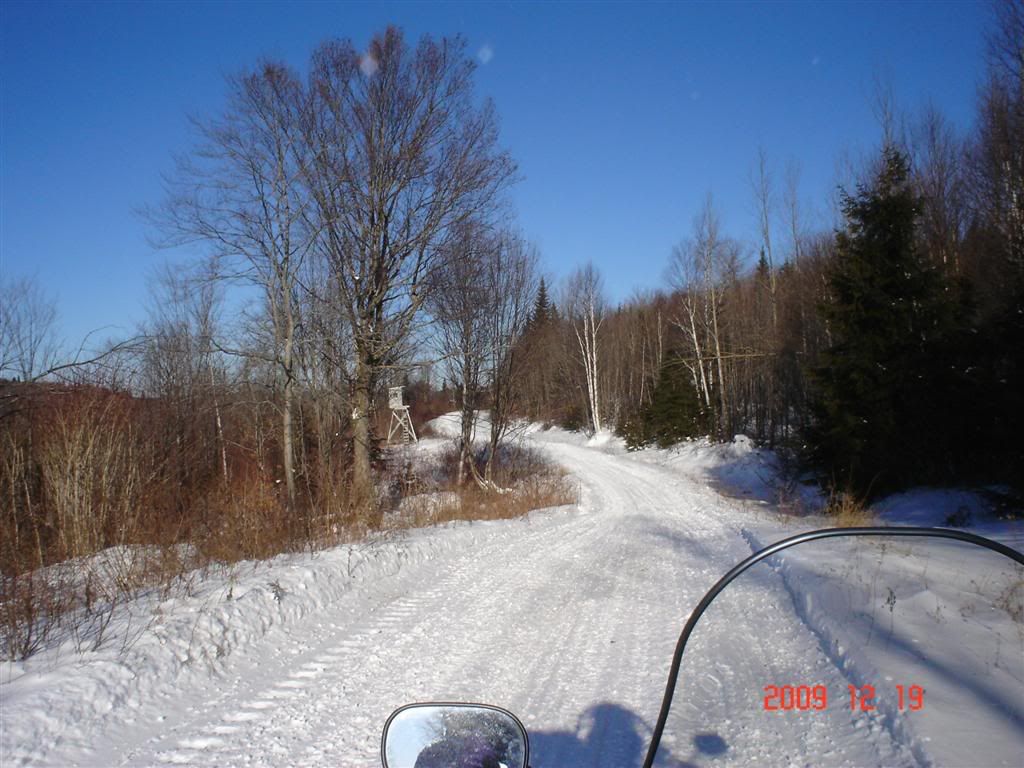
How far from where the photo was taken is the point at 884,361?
15.9 m

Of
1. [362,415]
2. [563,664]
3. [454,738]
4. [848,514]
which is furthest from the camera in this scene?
[362,415]

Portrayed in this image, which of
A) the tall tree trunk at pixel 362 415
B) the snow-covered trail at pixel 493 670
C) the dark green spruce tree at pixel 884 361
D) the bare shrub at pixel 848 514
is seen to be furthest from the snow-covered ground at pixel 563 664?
the dark green spruce tree at pixel 884 361

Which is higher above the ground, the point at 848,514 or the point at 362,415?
the point at 362,415

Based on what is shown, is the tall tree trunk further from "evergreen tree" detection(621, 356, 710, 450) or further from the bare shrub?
"evergreen tree" detection(621, 356, 710, 450)

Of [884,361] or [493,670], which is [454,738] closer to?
[493,670]

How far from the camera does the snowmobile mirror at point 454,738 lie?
2.41 m

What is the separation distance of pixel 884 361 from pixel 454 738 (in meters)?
16.5

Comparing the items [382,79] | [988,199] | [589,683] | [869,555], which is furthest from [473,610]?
[988,199]

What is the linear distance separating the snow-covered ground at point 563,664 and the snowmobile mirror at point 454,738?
139 centimetres

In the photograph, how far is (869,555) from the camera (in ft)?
25.0

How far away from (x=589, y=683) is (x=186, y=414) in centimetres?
1561

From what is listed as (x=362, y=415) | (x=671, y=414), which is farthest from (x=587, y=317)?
(x=362, y=415)

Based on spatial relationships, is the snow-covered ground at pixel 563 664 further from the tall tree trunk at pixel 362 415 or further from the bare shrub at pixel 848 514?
the tall tree trunk at pixel 362 415

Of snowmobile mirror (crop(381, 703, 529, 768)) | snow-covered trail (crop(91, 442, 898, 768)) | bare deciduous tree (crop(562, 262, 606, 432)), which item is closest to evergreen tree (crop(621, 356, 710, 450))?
bare deciduous tree (crop(562, 262, 606, 432))
